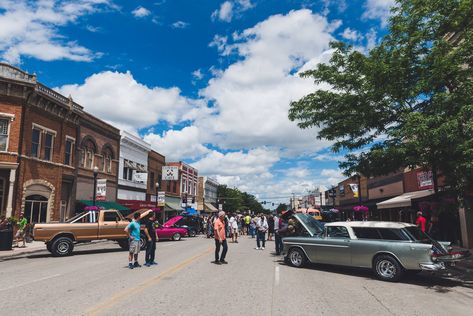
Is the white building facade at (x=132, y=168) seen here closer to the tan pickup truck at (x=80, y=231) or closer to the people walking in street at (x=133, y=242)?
Answer: the tan pickup truck at (x=80, y=231)

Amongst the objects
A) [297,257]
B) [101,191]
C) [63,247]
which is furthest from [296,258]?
[101,191]

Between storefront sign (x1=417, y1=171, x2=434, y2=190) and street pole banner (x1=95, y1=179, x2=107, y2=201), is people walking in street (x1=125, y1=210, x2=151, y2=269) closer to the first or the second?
street pole banner (x1=95, y1=179, x2=107, y2=201)

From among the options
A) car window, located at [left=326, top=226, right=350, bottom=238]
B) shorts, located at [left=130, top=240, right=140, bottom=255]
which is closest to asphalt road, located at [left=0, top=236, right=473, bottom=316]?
shorts, located at [left=130, top=240, right=140, bottom=255]

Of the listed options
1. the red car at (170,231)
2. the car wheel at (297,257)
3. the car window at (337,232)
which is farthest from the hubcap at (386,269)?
the red car at (170,231)

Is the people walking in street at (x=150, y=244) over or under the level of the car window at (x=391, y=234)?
under

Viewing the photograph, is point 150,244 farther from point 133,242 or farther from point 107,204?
point 107,204

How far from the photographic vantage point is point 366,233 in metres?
10.7

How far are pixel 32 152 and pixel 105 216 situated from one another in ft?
34.4

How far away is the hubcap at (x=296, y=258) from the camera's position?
12250 millimetres

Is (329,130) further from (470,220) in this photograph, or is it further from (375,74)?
(470,220)

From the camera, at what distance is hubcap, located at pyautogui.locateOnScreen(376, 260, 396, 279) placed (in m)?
9.90

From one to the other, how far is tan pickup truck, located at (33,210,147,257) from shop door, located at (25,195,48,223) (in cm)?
900

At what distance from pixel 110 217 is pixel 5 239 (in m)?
4.96

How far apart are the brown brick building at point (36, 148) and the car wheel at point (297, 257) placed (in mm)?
18001
